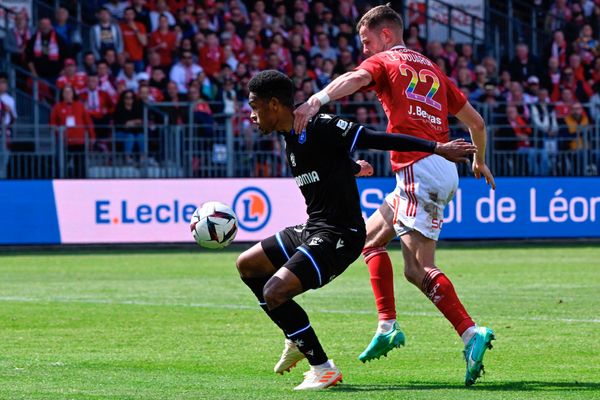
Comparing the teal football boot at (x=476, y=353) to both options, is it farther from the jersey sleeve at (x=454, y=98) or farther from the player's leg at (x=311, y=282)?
the jersey sleeve at (x=454, y=98)

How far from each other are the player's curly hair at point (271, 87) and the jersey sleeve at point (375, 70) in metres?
0.79

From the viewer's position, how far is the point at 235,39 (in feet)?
89.7

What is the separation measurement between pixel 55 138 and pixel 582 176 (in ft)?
31.5

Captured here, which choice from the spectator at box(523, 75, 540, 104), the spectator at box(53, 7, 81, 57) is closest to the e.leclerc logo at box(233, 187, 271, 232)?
the spectator at box(53, 7, 81, 57)

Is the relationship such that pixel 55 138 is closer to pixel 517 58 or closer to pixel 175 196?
pixel 175 196

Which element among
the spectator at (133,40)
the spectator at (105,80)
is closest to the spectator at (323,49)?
the spectator at (133,40)

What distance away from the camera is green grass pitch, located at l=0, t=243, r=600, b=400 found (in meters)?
7.84

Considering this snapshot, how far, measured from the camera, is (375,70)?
862 centimetres

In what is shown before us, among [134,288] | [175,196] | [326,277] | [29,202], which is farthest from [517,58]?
[326,277]

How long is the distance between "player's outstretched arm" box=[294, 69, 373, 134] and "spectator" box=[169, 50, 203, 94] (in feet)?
57.2

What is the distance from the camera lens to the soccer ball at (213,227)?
8828 millimetres

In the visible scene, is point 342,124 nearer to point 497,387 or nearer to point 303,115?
point 303,115

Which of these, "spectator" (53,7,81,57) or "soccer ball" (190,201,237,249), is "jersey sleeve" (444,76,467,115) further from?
"spectator" (53,7,81,57)

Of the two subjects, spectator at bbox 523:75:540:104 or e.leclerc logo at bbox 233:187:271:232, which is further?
spectator at bbox 523:75:540:104
